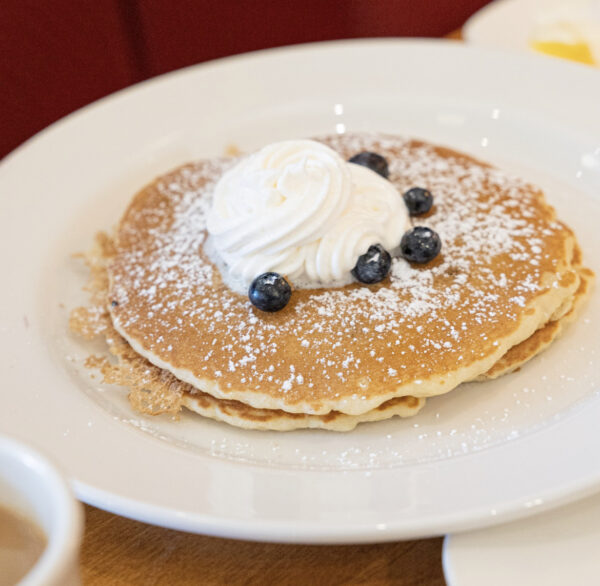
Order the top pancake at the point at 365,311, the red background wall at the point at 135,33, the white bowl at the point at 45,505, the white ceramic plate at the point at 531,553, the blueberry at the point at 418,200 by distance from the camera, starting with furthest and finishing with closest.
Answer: the red background wall at the point at 135,33 < the blueberry at the point at 418,200 < the top pancake at the point at 365,311 < the white ceramic plate at the point at 531,553 < the white bowl at the point at 45,505

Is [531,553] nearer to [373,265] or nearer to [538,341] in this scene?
[538,341]

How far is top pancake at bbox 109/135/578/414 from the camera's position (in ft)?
3.91

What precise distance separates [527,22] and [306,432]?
2046 millimetres

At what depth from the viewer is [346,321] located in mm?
1276

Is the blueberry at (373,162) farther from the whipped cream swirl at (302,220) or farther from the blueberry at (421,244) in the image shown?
the blueberry at (421,244)

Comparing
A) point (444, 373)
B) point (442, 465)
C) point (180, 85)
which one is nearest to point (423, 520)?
point (442, 465)

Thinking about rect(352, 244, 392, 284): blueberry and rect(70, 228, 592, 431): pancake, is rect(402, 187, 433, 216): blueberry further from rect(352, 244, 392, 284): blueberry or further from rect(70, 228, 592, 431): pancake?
rect(70, 228, 592, 431): pancake

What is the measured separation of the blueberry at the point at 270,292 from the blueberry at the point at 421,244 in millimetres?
261

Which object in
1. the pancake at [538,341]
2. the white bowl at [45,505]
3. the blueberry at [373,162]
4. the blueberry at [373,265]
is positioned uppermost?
the white bowl at [45,505]

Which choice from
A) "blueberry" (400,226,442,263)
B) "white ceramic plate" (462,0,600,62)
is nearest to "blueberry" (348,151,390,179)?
"blueberry" (400,226,442,263)

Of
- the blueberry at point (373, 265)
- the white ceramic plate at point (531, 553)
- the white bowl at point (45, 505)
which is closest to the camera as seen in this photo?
the white bowl at point (45, 505)

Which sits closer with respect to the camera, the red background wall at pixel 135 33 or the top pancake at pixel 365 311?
the top pancake at pixel 365 311

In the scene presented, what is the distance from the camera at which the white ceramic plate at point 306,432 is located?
0.98 meters

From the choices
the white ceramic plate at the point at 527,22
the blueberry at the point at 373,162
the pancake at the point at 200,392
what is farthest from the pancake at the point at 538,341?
the white ceramic plate at the point at 527,22
